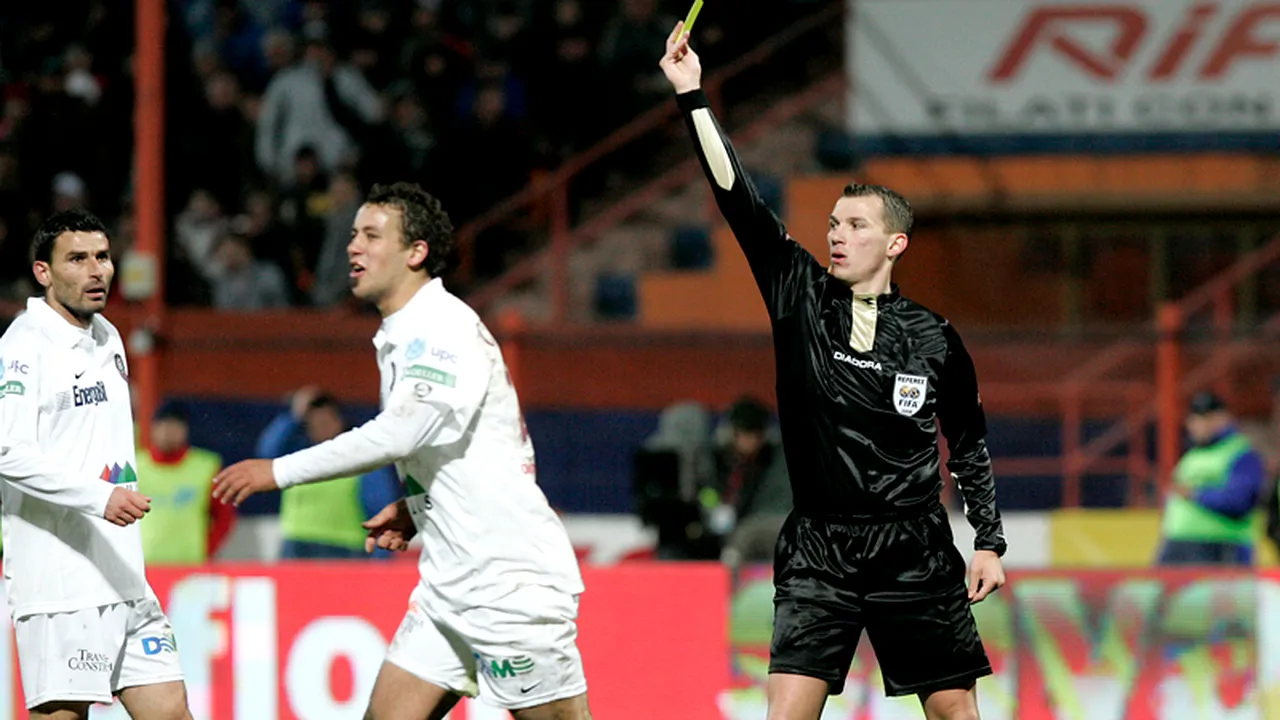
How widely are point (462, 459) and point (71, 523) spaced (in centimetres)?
126

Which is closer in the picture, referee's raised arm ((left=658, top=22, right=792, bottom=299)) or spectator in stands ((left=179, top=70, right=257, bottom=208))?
referee's raised arm ((left=658, top=22, right=792, bottom=299))

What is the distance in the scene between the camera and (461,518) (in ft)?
19.5

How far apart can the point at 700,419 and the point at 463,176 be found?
456 centimetres

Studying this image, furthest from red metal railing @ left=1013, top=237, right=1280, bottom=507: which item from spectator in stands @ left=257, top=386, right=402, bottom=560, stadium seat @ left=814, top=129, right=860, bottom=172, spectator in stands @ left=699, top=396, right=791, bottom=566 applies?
spectator in stands @ left=257, top=386, right=402, bottom=560

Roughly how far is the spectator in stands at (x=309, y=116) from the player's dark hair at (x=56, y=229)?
9743mm

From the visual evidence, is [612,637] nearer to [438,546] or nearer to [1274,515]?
[438,546]

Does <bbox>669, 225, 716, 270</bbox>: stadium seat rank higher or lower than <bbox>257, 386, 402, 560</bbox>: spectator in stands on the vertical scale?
higher

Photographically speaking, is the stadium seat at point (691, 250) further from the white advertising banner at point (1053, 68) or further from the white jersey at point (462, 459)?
the white jersey at point (462, 459)

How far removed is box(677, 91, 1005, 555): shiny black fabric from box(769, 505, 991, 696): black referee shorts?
0.28 ft

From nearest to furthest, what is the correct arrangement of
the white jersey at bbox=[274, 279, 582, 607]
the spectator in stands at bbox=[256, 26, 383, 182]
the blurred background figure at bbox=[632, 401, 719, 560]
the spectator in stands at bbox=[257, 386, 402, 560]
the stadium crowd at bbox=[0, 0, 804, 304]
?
the white jersey at bbox=[274, 279, 582, 607]
the blurred background figure at bbox=[632, 401, 719, 560]
the spectator in stands at bbox=[257, 386, 402, 560]
the stadium crowd at bbox=[0, 0, 804, 304]
the spectator in stands at bbox=[256, 26, 383, 182]

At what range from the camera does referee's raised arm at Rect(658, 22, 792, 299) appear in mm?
5977

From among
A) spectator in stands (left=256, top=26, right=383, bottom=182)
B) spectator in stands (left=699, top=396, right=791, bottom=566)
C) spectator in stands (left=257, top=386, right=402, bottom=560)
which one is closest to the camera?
spectator in stands (left=699, top=396, right=791, bottom=566)

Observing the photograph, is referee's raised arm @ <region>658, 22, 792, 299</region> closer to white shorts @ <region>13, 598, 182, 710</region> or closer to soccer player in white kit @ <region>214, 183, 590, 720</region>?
soccer player in white kit @ <region>214, 183, 590, 720</region>

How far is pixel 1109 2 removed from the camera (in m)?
16.3
